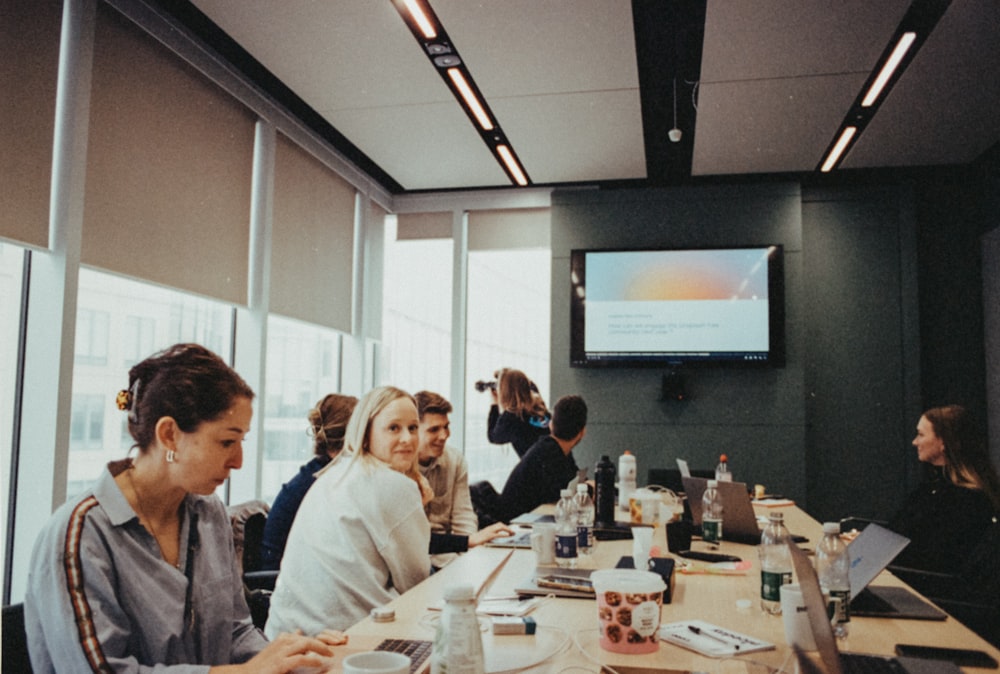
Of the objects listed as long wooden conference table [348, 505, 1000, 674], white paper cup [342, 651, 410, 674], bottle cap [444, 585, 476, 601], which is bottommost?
long wooden conference table [348, 505, 1000, 674]

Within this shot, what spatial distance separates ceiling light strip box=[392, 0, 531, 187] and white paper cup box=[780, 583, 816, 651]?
2.83 metres

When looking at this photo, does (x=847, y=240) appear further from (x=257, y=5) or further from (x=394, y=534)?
(x=394, y=534)

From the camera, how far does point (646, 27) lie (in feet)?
12.5

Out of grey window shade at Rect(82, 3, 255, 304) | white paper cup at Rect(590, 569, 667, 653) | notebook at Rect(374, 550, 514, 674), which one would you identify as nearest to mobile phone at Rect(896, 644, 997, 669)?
white paper cup at Rect(590, 569, 667, 653)

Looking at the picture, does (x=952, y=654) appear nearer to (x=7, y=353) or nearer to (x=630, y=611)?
(x=630, y=611)

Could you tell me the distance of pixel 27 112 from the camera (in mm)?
2906

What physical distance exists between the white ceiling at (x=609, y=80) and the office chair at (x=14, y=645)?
2843 millimetres

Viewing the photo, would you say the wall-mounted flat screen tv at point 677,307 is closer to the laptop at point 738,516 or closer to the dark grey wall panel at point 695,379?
the dark grey wall panel at point 695,379

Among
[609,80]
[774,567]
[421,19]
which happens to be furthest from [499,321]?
[774,567]

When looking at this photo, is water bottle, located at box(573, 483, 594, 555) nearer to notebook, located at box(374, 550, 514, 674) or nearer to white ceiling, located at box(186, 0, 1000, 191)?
notebook, located at box(374, 550, 514, 674)

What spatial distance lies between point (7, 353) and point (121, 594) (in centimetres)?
212

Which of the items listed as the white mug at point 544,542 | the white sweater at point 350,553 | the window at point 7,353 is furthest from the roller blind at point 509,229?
the white sweater at point 350,553

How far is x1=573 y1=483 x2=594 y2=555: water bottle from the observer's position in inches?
99.6

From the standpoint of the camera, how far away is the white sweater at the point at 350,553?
1.97 metres
